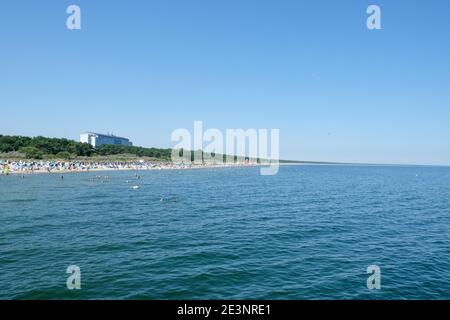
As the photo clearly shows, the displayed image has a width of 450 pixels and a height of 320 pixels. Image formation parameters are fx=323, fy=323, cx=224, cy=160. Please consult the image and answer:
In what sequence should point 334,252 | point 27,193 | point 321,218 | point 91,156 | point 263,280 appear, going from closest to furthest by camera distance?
point 263,280, point 334,252, point 321,218, point 27,193, point 91,156

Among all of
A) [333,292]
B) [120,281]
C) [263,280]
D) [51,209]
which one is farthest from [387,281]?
[51,209]

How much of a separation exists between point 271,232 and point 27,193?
4766cm

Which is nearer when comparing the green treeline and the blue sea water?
the blue sea water

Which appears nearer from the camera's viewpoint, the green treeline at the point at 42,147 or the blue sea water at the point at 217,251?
the blue sea water at the point at 217,251

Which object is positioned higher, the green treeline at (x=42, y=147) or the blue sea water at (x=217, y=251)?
the green treeline at (x=42, y=147)

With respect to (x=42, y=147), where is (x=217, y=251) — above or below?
below

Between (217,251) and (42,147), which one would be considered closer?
(217,251)

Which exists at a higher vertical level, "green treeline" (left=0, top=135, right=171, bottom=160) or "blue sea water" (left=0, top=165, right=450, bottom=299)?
"green treeline" (left=0, top=135, right=171, bottom=160)
